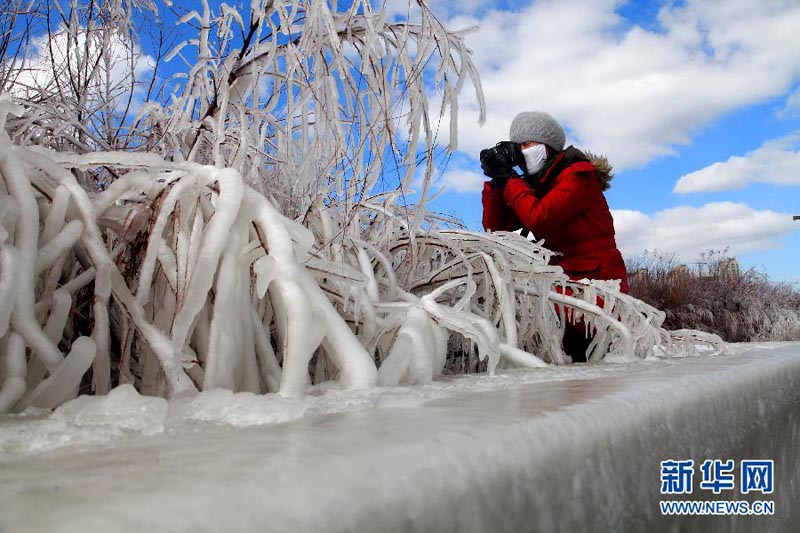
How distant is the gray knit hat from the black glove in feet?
0.66

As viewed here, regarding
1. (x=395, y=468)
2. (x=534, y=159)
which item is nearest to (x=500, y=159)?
(x=534, y=159)

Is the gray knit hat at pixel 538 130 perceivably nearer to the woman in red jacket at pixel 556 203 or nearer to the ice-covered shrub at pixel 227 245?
the woman in red jacket at pixel 556 203

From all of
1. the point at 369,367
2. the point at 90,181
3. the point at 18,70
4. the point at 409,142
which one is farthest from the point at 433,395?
the point at 18,70

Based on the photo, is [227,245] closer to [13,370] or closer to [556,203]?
[13,370]

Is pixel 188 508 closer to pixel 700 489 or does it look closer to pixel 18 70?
pixel 700 489

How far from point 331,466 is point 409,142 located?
54 centimetres

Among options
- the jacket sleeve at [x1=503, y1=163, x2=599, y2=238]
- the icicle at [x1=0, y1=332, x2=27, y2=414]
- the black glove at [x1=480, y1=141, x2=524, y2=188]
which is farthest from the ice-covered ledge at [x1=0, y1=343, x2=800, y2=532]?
the black glove at [x1=480, y1=141, x2=524, y2=188]

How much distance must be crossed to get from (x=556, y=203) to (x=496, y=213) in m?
0.36

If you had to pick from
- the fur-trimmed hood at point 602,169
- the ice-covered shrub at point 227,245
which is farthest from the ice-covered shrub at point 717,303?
the ice-covered shrub at point 227,245

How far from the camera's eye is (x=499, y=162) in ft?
7.36

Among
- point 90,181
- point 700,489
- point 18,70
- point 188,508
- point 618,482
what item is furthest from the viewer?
point 18,70

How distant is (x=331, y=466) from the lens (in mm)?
255

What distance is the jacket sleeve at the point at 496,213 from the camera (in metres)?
2.30

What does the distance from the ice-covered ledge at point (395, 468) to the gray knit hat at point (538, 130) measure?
2.00m
